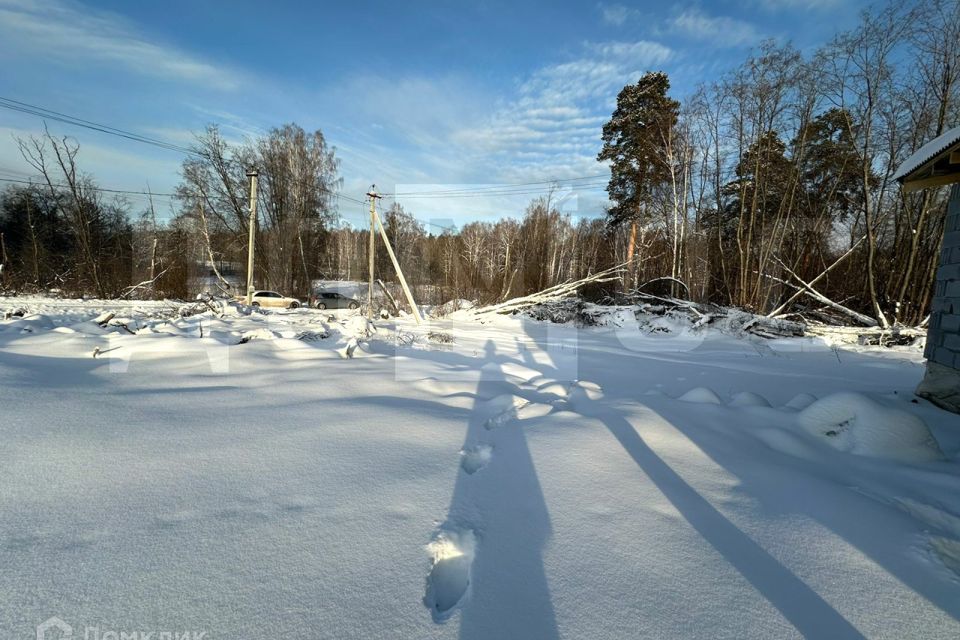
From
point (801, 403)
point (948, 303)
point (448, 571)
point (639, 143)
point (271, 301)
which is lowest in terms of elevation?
point (448, 571)

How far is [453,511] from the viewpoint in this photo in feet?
5.59

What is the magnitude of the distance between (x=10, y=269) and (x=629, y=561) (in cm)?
3001

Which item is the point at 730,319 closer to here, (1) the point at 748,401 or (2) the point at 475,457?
(1) the point at 748,401

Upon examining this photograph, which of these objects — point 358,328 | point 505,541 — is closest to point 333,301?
point 358,328


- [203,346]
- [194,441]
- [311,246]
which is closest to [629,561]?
[194,441]

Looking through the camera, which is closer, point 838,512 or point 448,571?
point 448,571

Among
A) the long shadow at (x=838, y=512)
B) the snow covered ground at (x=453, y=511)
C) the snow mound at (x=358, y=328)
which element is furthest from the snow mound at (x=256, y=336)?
the long shadow at (x=838, y=512)

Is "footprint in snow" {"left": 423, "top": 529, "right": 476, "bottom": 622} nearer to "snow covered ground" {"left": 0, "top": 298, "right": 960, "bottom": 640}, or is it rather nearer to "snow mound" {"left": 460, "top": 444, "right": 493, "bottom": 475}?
"snow covered ground" {"left": 0, "top": 298, "right": 960, "bottom": 640}

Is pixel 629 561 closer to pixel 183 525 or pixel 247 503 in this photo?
pixel 247 503

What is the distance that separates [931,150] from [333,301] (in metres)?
20.8

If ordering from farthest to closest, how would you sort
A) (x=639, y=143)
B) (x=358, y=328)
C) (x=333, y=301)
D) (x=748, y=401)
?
(x=333, y=301) → (x=639, y=143) → (x=358, y=328) → (x=748, y=401)

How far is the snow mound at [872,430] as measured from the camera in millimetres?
2523

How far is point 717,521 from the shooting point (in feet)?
5.68

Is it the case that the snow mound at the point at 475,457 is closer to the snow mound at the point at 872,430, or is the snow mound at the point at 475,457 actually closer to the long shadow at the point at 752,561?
the long shadow at the point at 752,561
